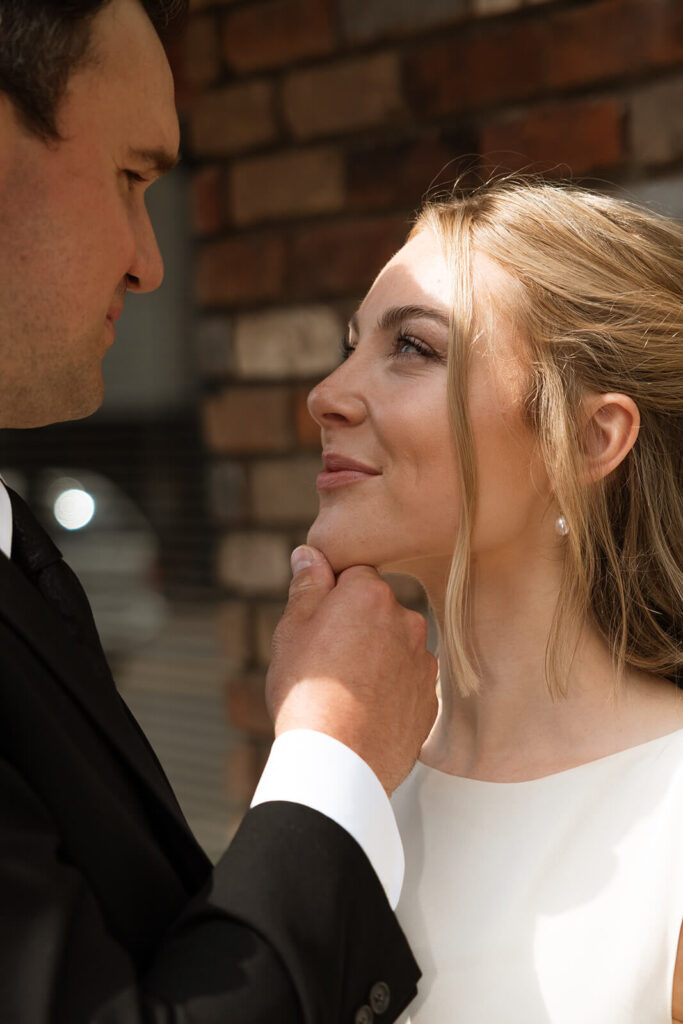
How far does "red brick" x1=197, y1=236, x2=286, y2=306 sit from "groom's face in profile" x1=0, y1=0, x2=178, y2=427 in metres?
1.07

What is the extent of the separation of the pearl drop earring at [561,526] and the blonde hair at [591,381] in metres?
0.01

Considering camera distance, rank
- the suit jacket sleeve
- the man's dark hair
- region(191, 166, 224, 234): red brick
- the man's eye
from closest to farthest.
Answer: the suit jacket sleeve → the man's dark hair → the man's eye → region(191, 166, 224, 234): red brick

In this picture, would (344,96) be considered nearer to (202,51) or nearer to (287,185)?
(287,185)

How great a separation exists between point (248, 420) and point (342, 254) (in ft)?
1.35

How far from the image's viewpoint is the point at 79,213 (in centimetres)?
116

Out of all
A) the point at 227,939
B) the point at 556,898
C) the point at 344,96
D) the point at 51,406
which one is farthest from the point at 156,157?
the point at 344,96

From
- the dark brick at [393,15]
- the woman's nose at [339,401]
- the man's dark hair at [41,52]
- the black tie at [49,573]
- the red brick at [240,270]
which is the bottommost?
the black tie at [49,573]

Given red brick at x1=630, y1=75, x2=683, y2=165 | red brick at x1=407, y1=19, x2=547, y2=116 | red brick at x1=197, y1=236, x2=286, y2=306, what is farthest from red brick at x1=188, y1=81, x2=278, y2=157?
red brick at x1=630, y1=75, x2=683, y2=165

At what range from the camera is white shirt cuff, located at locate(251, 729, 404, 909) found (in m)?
0.98

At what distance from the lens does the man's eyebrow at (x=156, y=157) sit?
1229 millimetres

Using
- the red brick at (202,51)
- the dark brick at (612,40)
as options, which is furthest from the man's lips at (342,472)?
the red brick at (202,51)

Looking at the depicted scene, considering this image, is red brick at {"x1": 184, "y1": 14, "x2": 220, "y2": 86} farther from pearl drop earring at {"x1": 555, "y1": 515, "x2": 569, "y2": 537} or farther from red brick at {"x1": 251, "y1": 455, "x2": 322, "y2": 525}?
pearl drop earring at {"x1": 555, "y1": 515, "x2": 569, "y2": 537}

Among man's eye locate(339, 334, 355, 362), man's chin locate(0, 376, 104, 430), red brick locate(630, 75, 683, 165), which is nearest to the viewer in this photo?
man's chin locate(0, 376, 104, 430)

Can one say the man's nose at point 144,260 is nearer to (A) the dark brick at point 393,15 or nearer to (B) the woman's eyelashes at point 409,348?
(B) the woman's eyelashes at point 409,348
